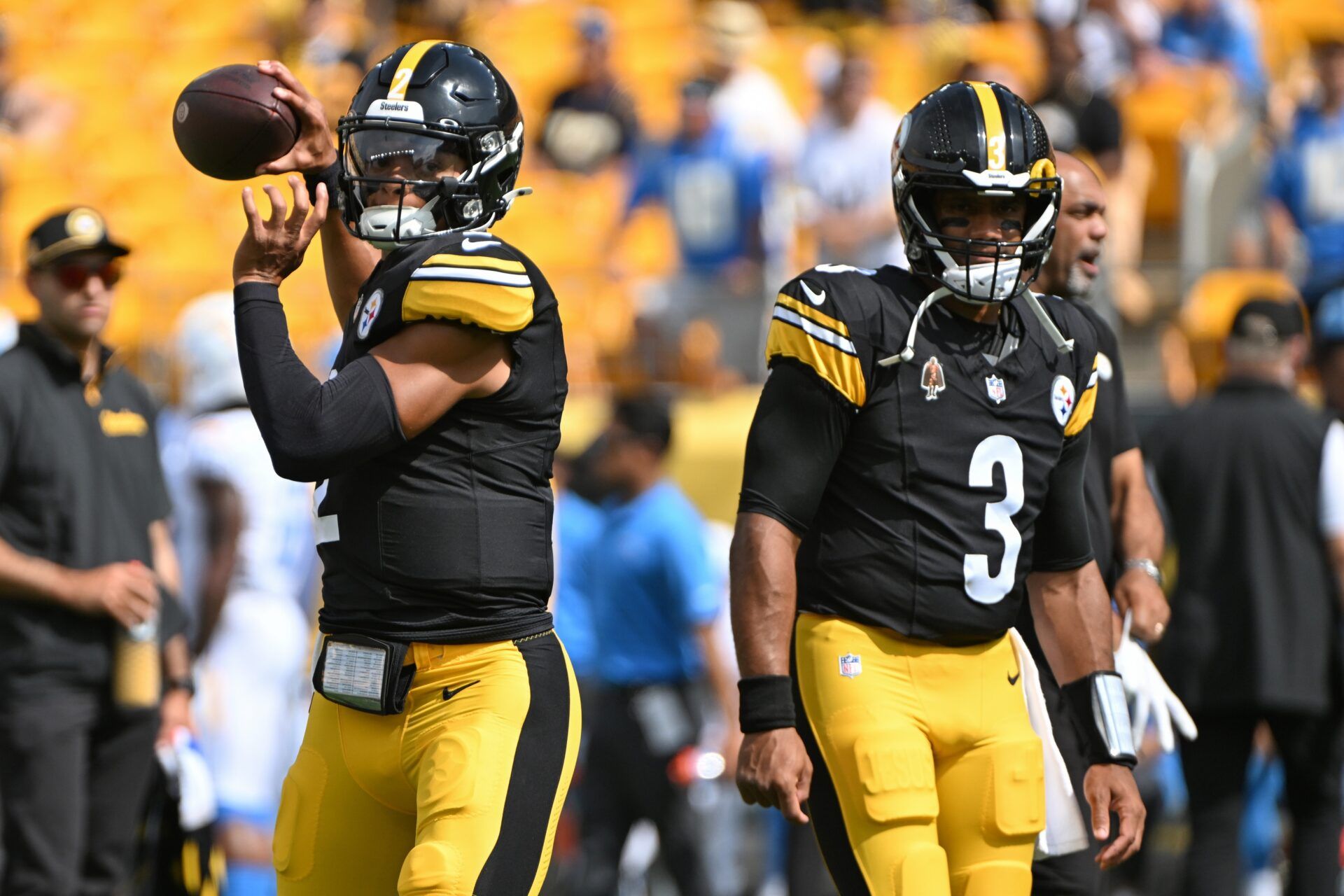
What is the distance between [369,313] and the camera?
3.55m

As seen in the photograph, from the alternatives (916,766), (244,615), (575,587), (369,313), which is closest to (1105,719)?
(916,766)

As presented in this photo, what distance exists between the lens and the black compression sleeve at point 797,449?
12.1 feet

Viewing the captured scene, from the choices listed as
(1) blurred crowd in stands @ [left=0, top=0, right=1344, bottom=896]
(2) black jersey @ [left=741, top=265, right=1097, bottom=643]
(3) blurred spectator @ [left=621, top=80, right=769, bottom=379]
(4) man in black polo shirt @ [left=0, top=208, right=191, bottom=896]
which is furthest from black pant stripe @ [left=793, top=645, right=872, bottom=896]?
(3) blurred spectator @ [left=621, top=80, right=769, bottom=379]

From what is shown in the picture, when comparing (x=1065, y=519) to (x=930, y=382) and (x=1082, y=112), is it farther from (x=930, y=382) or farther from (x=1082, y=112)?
(x=1082, y=112)

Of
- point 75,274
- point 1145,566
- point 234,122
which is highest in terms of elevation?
point 234,122

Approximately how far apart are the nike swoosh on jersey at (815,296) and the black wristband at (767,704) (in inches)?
28.5

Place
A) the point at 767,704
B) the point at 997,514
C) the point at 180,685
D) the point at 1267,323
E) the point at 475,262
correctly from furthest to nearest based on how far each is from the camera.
→ the point at 1267,323 → the point at 180,685 → the point at 997,514 → the point at 767,704 → the point at 475,262

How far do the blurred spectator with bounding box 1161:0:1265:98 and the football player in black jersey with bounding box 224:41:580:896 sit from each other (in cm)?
923

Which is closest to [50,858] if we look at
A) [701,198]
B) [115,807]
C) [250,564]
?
[115,807]

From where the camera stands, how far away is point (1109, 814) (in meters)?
3.96

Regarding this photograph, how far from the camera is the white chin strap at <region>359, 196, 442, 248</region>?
3613mm

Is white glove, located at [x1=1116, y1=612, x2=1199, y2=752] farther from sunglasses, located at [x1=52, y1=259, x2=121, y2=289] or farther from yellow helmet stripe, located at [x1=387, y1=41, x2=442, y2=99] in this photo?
sunglasses, located at [x1=52, y1=259, x2=121, y2=289]

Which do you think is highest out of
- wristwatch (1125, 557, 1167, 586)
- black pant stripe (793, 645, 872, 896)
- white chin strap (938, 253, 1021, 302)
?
white chin strap (938, 253, 1021, 302)

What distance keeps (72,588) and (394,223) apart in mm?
2551
